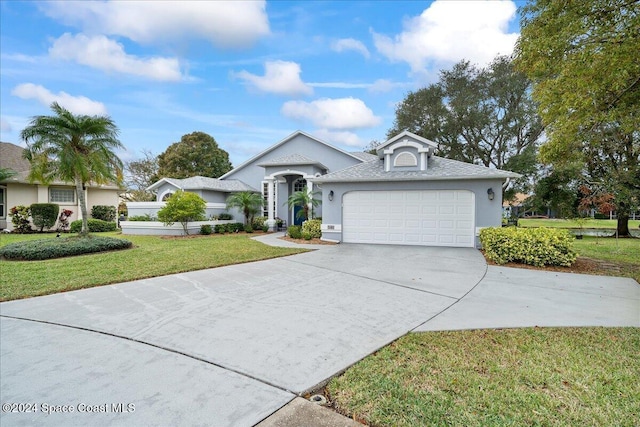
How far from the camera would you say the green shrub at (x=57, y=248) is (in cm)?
948

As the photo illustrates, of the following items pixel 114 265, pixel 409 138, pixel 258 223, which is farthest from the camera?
pixel 258 223

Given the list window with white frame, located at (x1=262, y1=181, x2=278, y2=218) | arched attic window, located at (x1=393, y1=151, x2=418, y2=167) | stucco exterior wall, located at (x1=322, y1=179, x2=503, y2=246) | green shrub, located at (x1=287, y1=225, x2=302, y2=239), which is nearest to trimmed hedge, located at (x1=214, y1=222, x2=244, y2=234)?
window with white frame, located at (x1=262, y1=181, x2=278, y2=218)

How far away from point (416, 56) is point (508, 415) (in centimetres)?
1683

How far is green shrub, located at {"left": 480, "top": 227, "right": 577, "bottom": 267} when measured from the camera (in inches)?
334

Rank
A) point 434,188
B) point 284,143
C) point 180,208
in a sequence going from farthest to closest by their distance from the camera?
point 284,143
point 180,208
point 434,188

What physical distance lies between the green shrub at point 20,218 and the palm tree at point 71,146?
8332mm

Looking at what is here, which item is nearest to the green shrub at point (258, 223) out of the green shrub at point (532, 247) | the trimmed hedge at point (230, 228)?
the trimmed hedge at point (230, 228)

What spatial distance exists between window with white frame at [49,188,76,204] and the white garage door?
18514 mm

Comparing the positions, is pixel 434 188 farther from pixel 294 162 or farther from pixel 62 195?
pixel 62 195

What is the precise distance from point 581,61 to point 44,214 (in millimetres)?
24090

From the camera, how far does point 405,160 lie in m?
13.3

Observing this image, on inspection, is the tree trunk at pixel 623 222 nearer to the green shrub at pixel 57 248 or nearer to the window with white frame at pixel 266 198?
the window with white frame at pixel 266 198

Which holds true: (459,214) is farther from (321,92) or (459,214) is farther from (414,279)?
→ (321,92)

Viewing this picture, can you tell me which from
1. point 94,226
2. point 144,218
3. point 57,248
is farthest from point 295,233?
point 94,226
